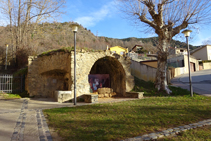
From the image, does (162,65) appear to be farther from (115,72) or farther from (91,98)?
(91,98)

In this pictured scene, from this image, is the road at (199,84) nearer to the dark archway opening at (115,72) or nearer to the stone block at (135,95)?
the stone block at (135,95)

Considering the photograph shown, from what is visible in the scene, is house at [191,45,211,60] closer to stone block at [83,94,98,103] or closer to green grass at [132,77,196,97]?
green grass at [132,77,196,97]

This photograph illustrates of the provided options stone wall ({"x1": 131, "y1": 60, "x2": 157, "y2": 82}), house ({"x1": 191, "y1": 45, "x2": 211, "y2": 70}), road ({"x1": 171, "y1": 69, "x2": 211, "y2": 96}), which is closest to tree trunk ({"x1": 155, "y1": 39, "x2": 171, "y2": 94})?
road ({"x1": 171, "y1": 69, "x2": 211, "y2": 96})

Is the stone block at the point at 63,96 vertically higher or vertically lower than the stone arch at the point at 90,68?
lower

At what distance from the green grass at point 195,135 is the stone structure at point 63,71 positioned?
7189 millimetres

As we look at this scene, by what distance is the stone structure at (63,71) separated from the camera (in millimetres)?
10712

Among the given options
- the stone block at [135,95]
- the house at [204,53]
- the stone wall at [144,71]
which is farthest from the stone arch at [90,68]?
the house at [204,53]

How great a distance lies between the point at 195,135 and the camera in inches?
153

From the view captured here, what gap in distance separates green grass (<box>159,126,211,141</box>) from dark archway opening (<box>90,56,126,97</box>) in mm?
8174

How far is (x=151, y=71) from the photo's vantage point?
1563cm

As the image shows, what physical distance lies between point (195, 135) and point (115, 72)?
976 cm

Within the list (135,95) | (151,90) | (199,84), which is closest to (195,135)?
(135,95)

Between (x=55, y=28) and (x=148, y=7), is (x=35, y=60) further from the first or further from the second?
(x=148, y=7)

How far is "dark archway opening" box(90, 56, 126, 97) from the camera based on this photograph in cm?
1247
